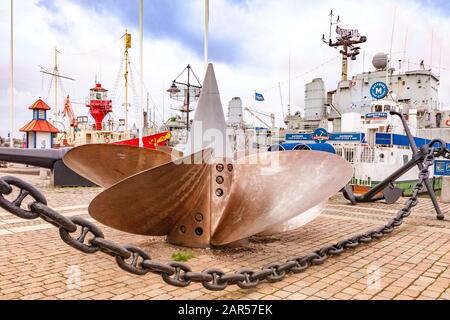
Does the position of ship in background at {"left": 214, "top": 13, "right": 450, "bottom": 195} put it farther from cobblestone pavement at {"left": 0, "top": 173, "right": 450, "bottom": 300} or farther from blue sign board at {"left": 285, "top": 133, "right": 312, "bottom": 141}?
cobblestone pavement at {"left": 0, "top": 173, "right": 450, "bottom": 300}

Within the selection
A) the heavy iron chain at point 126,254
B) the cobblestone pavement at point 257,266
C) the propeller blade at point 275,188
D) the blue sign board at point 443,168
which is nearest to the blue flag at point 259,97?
the blue sign board at point 443,168

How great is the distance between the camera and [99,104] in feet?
140

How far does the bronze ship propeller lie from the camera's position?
4758 millimetres

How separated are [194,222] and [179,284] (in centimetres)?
265

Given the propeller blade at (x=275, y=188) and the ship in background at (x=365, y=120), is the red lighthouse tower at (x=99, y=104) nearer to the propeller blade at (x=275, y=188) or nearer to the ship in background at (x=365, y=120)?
the ship in background at (x=365, y=120)

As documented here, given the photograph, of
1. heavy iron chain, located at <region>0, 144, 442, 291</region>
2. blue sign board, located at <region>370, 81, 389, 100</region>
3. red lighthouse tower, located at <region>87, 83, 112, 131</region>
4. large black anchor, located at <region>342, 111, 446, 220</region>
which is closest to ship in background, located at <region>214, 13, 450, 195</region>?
blue sign board, located at <region>370, 81, 389, 100</region>

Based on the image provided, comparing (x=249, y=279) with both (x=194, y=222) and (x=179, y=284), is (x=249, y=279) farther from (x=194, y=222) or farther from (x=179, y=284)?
(x=194, y=222)

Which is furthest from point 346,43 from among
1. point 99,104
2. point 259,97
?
point 99,104

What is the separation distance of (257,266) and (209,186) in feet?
4.17

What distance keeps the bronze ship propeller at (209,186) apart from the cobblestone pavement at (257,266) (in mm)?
427

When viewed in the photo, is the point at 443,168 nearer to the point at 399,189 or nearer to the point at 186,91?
the point at 399,189

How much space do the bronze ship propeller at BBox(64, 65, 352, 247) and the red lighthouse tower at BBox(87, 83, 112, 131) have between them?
130ft

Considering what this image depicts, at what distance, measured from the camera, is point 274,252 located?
5.40 m

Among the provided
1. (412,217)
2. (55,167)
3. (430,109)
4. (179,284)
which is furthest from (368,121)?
(179,284)
